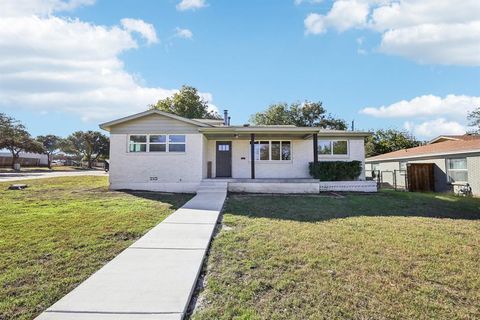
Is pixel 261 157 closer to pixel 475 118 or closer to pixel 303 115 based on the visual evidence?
pixel 475 118

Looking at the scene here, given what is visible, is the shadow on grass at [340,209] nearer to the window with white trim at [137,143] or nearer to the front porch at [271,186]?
the front porch at [271,186]

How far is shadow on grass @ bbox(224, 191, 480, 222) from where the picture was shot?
8016 mm

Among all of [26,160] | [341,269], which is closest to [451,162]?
[341,269]

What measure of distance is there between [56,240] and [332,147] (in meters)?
14.0

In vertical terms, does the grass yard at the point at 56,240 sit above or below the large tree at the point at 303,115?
below

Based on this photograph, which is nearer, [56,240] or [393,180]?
[56,240]

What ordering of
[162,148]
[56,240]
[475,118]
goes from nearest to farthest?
1. [56,240]
2. [162,148]
3. [475,118]

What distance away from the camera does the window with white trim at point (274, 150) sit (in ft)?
51.1

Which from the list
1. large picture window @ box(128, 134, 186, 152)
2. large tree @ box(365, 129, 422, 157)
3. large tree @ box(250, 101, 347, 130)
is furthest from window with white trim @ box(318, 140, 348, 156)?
large tree @ box(250, 101, 347, 130)

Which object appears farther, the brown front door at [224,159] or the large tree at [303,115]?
the large tree at [303,115]

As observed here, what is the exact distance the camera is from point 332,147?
52.0 feet

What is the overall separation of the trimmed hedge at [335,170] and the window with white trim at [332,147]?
3.96 ft

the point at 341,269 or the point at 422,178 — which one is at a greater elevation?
the point at 422,178

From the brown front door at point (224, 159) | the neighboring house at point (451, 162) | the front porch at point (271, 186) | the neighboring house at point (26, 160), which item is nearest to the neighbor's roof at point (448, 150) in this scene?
the neighboring house at point (451, 162)
